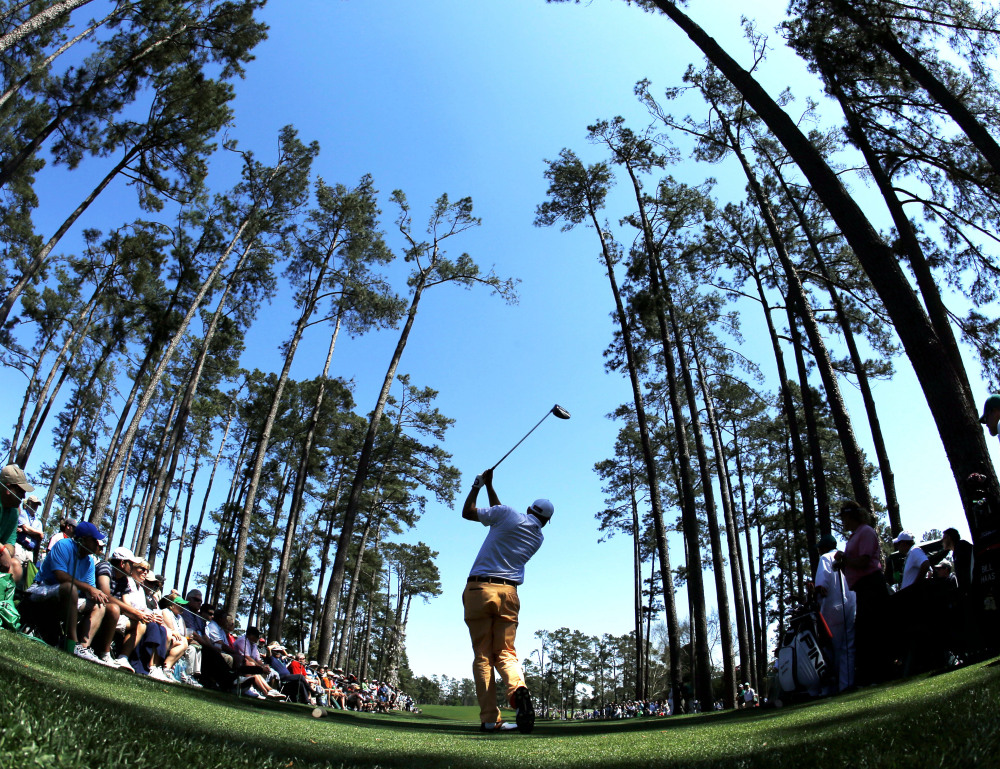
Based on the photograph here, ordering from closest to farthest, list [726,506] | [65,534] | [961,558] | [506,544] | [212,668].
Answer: [506,544], [961,558], [65,534], [212,668], [726,506]

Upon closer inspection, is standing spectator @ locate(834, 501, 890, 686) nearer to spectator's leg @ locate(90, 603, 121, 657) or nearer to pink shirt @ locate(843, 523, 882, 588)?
pink shirt @ locate(843, 523, 882, 588)

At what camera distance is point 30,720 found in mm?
1443

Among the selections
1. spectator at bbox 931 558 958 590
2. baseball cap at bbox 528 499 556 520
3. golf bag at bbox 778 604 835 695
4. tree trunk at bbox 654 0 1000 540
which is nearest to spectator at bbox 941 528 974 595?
spectator at bbox 931 558 958 590

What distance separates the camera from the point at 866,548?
207 inches

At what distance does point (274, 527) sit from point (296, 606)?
34.5ft

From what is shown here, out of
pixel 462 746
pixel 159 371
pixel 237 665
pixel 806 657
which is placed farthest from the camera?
pixel 159 371

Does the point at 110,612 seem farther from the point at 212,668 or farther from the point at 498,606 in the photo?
the point at 498,606

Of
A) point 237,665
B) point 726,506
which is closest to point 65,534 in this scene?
point 237,665

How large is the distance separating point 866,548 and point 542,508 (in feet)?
9.34

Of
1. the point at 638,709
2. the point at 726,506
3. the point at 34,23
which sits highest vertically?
the point at 34,23

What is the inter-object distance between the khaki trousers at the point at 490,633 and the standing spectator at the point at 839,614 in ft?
10.2

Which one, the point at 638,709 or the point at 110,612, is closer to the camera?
the point at 110,612

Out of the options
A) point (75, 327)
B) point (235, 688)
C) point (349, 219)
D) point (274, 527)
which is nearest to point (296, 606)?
point (274, 527)

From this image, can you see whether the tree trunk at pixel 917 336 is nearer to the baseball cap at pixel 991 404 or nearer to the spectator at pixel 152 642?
the baseball cap at pixel 991 404
